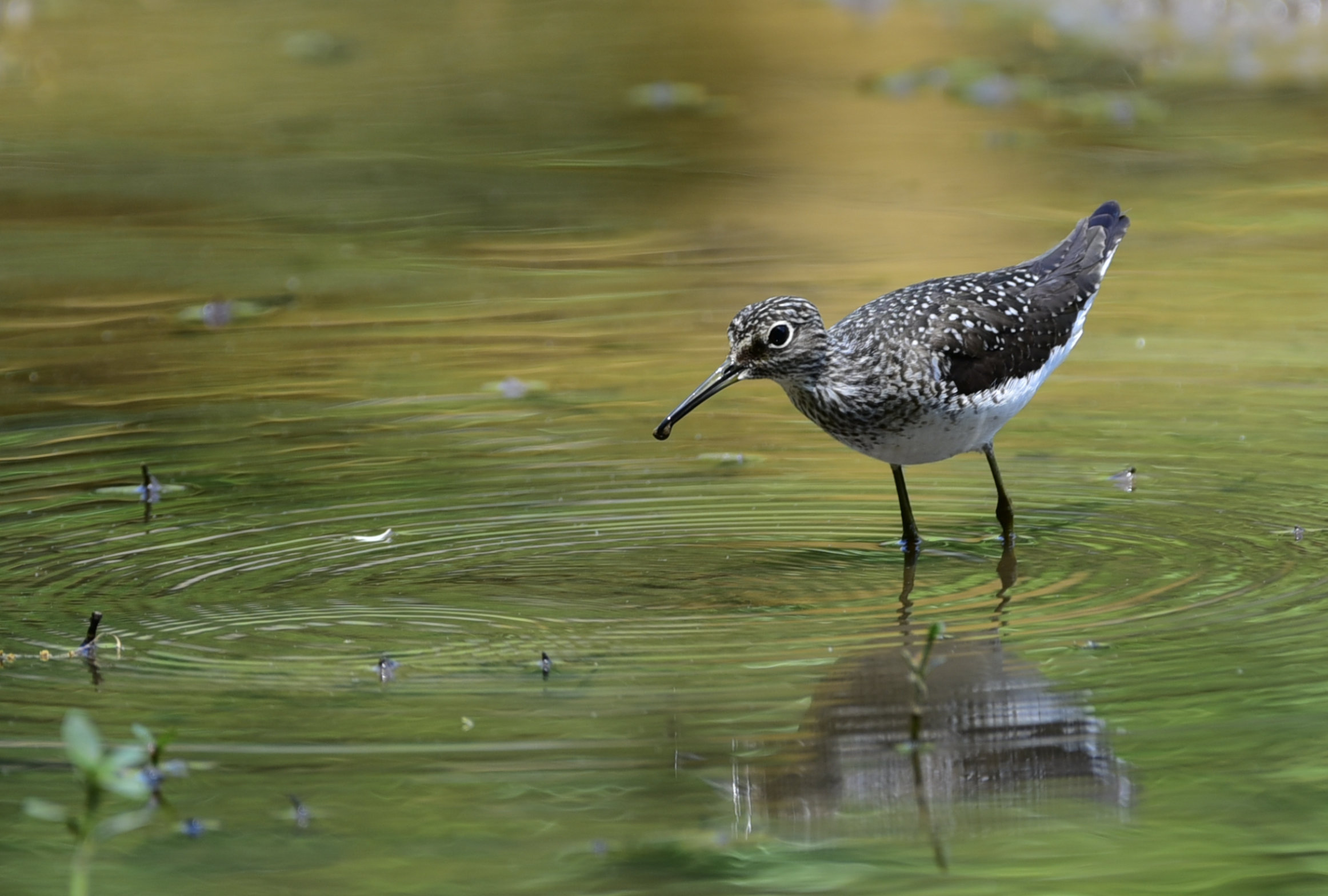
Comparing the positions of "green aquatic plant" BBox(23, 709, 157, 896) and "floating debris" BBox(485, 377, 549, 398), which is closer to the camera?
"green aquatic plant" BBox(23, 709, 157, 896)

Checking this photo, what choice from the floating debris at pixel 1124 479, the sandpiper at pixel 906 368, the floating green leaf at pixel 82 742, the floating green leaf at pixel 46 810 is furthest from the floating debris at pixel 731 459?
the floating green leaf at pixel 82 742

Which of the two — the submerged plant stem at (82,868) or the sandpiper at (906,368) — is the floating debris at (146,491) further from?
the submerged plant stem at (82,868)

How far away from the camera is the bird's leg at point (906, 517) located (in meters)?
7.62

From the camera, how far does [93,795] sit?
5262 mm

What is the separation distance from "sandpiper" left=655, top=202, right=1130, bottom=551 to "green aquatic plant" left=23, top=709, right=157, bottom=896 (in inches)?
113

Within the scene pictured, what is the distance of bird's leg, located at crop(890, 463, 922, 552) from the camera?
762 centimetres

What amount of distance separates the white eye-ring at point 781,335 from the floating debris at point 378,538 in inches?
66.8

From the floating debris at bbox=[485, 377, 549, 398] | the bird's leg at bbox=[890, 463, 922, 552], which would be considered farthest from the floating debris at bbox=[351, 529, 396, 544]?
the floating debris at bbox=[485, 377, 549, 398]

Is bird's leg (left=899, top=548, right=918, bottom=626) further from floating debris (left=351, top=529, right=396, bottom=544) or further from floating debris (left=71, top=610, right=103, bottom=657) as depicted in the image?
floating debris (left=71, top=610, right=103, bottom=657)

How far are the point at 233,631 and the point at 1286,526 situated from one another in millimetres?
3995

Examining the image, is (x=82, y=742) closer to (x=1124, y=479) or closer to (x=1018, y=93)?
(x=1124, y=479)

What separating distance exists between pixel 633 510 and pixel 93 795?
323 cm

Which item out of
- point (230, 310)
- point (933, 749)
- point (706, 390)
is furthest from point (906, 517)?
point (230, 310)

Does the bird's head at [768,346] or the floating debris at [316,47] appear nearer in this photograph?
the bird's head at [768,346]
